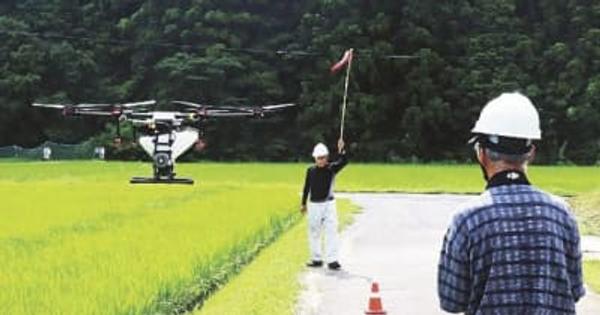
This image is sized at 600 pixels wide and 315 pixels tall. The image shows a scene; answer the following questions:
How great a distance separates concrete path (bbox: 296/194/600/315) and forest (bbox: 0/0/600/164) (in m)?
36.1

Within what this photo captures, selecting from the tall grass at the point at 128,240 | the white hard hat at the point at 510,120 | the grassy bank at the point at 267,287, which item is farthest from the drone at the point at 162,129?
the white hard hat at the point at 510,120

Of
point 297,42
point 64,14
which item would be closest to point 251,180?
point 297,42

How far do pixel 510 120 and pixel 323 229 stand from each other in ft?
34.4

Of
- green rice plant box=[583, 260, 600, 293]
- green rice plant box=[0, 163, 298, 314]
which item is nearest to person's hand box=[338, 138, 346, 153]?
green rice plant box=[0, 163, 298, 314]

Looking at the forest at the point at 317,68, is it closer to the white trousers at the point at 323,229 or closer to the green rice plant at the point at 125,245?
the green rice plant at the point at 125,245

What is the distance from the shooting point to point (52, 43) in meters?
66.9

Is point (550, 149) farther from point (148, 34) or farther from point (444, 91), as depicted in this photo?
point (148, 34)

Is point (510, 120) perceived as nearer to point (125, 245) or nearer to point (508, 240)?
point (508, 240)

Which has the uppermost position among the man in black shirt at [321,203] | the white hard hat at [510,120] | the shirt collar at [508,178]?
the white hard hat at [510,120]

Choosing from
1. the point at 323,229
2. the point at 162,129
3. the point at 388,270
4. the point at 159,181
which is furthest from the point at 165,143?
the point at 388,270

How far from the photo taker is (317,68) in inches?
2534

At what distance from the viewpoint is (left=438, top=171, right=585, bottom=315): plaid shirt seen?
3.95m

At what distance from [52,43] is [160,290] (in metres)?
59.1

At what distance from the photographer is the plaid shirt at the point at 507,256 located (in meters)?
3.95
